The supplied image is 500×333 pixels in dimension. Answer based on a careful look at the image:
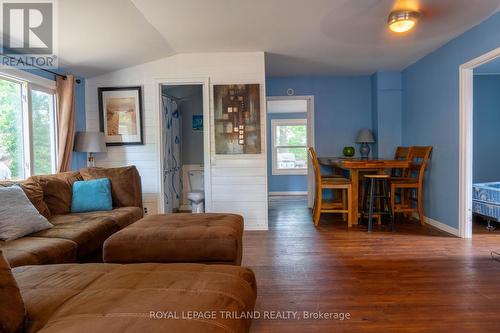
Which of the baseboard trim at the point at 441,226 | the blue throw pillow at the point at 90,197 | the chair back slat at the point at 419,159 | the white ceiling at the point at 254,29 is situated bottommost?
the baseboard trim at the point at 441,226

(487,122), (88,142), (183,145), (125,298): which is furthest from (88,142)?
(487,122)

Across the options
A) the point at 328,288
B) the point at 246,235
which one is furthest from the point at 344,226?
the point at 328,288

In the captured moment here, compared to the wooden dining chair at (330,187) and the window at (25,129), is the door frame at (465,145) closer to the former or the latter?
the wooden dining chair at (330,187)

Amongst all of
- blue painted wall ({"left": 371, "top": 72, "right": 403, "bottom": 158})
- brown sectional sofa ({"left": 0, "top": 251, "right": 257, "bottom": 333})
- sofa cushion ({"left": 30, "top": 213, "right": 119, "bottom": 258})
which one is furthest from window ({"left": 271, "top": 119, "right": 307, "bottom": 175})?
brown sectional sofa ({"left": 0, "top": 251, "right": 257, "bottom": 333})

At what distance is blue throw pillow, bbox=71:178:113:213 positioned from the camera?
3.05 metres

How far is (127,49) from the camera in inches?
141

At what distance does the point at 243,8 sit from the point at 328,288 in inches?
97.2

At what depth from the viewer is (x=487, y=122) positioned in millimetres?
4715

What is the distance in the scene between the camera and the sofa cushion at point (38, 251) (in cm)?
179

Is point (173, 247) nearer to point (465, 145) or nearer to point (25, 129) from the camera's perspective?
point (25, 129)

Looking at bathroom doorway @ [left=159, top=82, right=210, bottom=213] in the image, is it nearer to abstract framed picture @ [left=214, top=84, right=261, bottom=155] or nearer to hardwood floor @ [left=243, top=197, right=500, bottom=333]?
abstract framed picture @ [left=214, top=84, right=261, bottom=155]

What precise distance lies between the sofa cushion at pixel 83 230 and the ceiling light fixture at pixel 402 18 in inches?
122

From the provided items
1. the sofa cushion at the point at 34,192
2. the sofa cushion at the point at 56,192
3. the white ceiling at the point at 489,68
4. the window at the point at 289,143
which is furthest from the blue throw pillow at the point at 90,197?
the window at the point at 289,143

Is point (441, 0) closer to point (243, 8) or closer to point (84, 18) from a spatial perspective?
point (243, 8)
